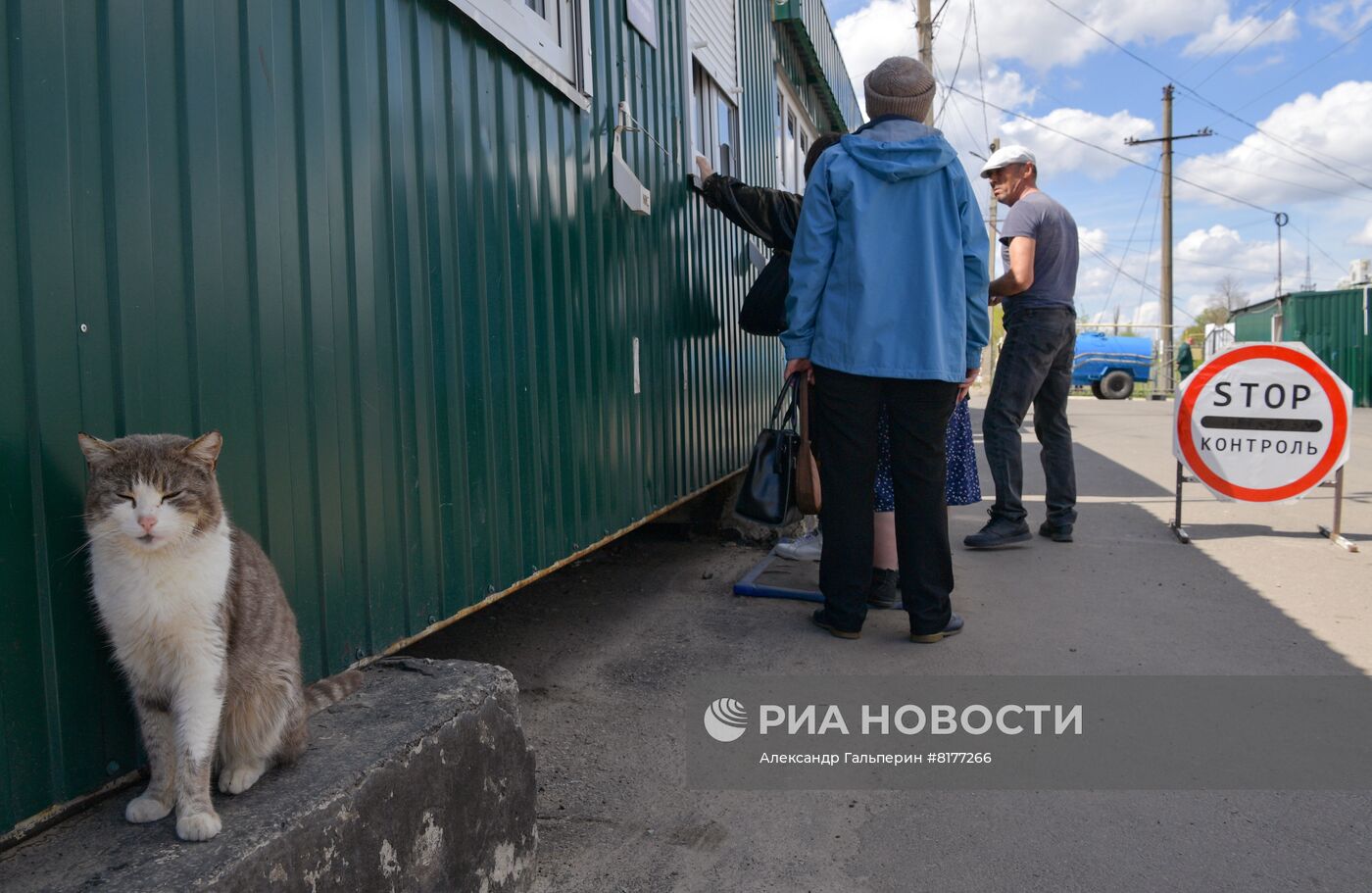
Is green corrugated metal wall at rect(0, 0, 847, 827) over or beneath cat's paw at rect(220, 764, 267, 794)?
over

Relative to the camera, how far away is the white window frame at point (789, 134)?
8500 mm

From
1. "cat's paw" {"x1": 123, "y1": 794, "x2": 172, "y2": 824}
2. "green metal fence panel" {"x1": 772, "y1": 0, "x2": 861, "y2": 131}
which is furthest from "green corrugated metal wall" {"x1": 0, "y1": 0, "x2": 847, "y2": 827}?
"green metal fence panel" {"x1": 772, "y1": 0, "x2": 861, "y2": 131}

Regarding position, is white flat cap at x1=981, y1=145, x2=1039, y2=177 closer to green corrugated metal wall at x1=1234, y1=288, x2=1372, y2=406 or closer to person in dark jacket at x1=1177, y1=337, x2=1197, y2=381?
green corrugated metal wall at x1=1234, y1=288, x2=1372, y2=406

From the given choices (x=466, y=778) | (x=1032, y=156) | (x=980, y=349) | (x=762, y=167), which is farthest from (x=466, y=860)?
(x=762, y=167)

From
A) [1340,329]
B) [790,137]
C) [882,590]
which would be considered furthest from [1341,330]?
[882,590]

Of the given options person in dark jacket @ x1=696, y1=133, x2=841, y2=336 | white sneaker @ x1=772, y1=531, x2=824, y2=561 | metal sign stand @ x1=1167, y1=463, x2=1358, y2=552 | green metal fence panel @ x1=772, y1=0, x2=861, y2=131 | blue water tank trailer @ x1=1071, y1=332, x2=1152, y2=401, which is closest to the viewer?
person in dark jacket @ x1=696, y1=133, x2=841, y2=336

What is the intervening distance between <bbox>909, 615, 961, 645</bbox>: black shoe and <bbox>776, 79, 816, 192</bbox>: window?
5039 mm

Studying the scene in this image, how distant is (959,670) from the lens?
345 centimetres

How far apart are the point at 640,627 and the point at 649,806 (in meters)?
1.65

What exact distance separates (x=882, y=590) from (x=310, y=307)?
9.09 feet

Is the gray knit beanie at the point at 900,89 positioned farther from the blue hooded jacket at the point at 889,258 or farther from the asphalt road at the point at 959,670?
the asphalt road at the point at 959,670

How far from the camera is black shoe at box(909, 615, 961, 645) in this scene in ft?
12.2

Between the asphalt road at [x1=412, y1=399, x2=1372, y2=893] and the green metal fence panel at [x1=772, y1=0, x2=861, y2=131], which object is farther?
the green metal fence panel at [x1=772, y1=0, x2=861, y2=131]

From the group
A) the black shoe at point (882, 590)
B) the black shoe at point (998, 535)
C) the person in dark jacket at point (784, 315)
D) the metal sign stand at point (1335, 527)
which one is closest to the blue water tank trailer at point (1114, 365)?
the metal sign stand at point (1335, 527)
